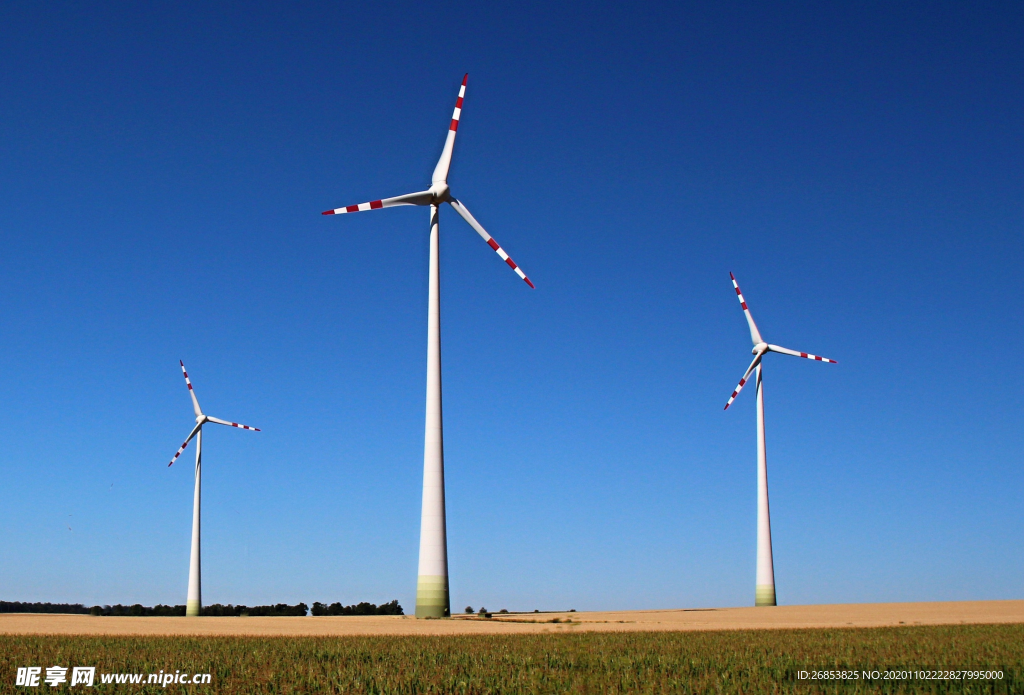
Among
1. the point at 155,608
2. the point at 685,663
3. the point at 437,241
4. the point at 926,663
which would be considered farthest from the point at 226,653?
the point at 155,608

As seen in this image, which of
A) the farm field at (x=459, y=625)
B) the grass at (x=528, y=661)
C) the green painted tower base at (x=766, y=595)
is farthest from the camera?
the green painted tower base at (x=766, y=595)

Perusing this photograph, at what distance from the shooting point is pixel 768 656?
96.7 feet

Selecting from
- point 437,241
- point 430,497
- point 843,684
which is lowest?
point 843,684

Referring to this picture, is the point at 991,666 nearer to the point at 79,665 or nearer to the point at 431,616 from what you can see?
the point at 79,665

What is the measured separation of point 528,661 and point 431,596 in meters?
30.0

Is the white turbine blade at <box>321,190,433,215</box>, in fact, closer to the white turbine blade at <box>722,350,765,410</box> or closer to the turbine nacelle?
the turbine nacelle

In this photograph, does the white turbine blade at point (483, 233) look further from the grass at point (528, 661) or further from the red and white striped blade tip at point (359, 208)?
the grass at point (528, 661)

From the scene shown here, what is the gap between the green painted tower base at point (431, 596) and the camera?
5622 cm

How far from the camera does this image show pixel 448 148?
228ft

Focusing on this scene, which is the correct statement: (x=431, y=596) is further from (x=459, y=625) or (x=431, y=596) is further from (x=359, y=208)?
(x=359, y=208)

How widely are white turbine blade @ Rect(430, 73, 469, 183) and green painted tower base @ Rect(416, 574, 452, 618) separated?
29.0 metres

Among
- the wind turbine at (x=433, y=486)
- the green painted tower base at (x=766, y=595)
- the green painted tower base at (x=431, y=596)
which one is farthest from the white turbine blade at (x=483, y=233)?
the green painted tower base at (x=766, y=595)

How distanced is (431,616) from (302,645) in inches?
915

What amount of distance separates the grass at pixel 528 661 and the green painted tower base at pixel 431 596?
17.2 m
